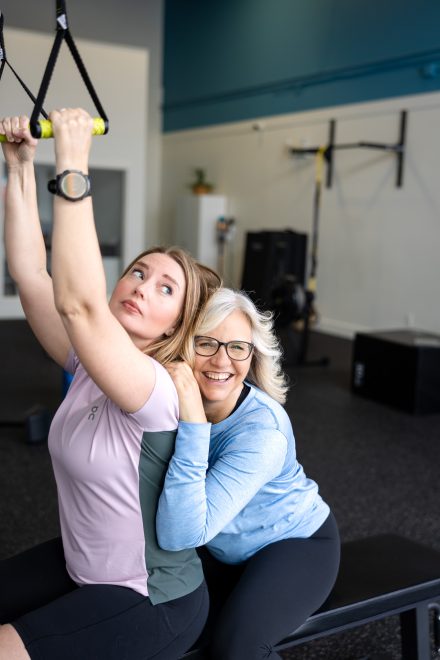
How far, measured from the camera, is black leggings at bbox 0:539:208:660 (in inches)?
45.3

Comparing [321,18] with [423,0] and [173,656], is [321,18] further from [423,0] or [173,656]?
[173,656]

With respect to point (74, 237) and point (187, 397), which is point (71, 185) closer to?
point (74, 237)

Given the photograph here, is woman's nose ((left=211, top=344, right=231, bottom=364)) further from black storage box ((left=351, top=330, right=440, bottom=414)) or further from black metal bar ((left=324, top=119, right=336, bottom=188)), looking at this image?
black metal bar ((left=324, top=119, right=336, bottom=188))

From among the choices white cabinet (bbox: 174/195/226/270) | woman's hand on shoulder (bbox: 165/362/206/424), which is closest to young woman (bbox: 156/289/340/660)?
woman's hand on shoulder (bbox: 165/362/206/424)

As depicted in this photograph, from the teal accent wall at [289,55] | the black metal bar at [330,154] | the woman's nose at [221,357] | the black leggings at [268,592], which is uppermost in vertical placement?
the teal accent wall at [289,55]

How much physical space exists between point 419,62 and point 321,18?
1.52 meters

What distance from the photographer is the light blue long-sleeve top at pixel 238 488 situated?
1.18 meters

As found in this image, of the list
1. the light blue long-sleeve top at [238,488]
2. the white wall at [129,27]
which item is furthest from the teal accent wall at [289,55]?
the light blue long-sleeve top at [238,488]

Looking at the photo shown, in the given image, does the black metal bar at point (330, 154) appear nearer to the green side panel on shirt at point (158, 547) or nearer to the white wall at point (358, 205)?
the white wall at point (358, 205)

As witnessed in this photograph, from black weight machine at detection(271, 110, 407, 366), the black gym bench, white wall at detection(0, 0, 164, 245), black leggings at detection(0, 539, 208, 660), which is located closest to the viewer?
black leggings at detection(0, 539, 208, 660)

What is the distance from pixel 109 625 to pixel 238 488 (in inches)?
12.2

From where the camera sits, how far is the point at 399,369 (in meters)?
4.74

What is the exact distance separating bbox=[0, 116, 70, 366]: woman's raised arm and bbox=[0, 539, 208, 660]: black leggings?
462 millimetres

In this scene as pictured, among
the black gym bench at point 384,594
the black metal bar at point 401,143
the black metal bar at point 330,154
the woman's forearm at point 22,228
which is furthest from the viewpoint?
the black metal bar at point 330,154
